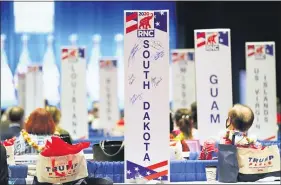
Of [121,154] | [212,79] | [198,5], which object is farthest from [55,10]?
[121,154]

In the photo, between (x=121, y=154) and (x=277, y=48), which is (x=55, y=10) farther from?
(x=121, y=154)

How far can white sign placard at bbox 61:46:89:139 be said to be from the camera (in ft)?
30.3

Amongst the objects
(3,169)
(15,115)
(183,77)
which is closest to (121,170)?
(3,169)

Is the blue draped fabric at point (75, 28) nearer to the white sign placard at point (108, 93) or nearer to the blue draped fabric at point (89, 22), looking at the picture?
the blue draped fabric at point (89, 22)

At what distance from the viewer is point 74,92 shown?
926 cm

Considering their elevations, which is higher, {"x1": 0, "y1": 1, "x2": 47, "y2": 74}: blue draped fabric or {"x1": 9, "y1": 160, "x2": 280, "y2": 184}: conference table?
{"x1": 0, "y1": 1, "x2": 47, "y2": 74}: blue draped fabric

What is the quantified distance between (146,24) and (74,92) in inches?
205

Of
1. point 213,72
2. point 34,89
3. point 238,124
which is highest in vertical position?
point 213,72

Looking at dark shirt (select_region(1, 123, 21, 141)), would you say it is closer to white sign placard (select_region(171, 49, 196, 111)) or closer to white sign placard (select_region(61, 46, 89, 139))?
white sign placard (select_region(61, 46, 89, 139))

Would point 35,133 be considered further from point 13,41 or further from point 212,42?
point 13,41

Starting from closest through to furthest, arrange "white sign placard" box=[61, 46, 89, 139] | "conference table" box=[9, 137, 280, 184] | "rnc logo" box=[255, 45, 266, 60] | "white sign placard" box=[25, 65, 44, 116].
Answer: "conference table" box=[9, 137, 280, 184]
"rnc logo" box=[255, 45, 266, 60]
"white sign placard" box=[61, 46, 89, 139]
"white sign placard" box=[25, 65, 44, 116]

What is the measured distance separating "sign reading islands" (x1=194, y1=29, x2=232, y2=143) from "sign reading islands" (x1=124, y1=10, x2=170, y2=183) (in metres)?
2.22

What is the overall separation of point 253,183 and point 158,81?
103 centimetres
